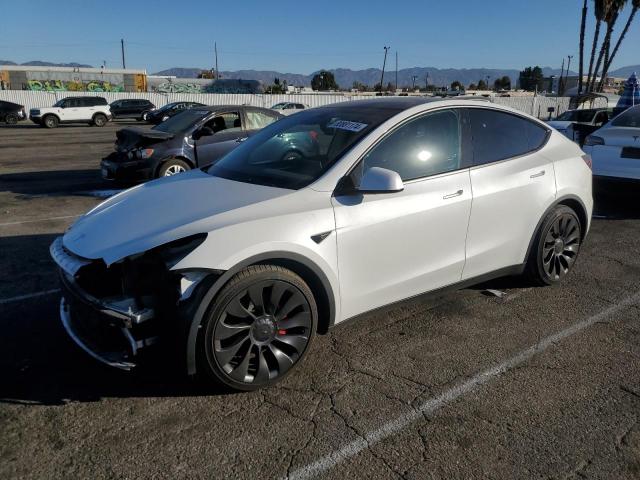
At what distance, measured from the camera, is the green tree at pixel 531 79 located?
98625 millimetres

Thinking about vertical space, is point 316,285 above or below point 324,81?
below

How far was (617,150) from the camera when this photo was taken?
7.38 metres

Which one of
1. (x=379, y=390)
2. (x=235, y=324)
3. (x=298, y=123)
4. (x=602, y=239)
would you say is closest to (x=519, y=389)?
(x=379, y=390)

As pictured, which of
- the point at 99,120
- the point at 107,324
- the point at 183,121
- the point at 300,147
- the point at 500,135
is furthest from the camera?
the point at 99,120

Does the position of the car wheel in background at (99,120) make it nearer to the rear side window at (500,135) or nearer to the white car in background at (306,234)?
the white car in background at (306,234)

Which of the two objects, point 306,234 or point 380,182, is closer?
point 306,234

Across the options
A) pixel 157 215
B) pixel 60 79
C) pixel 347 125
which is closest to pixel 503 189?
pixel 347 125

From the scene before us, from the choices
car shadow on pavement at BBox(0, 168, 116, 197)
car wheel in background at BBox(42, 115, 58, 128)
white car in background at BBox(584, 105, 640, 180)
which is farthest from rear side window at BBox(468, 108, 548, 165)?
car wheel in background at BBox(42, 115, 58, 128)

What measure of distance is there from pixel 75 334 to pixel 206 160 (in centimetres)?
594

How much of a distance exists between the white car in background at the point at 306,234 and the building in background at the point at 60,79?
179 feet

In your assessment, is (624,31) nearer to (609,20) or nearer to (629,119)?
(609,20)

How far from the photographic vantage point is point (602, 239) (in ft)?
20.8

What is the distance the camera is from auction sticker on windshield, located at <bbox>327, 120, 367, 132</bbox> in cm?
360

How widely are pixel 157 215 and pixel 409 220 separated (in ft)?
5.25
